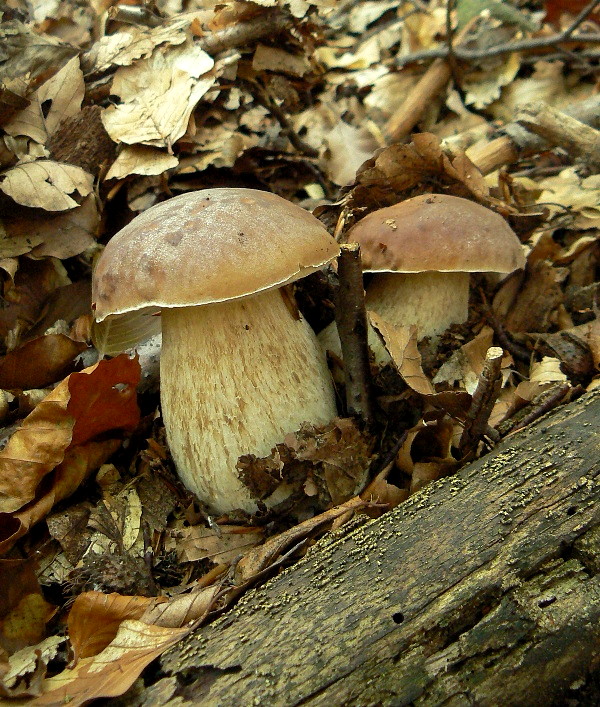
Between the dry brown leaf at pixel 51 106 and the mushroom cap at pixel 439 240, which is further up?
the dry brown leaf at pixel 51 106

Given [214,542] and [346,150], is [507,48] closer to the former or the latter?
[346,150]

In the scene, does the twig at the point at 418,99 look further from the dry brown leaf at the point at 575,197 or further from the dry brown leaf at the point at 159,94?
the dry brown leaf at the point at 159,94

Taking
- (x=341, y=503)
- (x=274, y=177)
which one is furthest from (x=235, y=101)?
(x=341, y=503)

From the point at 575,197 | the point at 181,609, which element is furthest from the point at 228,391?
the point at 575,197

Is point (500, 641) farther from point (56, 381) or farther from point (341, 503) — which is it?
point (56, 381)

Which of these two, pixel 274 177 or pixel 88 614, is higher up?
pixel 274 177

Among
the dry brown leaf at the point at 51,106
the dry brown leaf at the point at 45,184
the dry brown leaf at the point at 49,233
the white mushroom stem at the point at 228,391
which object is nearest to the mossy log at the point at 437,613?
the white mushroom stem at the point at 228,391
